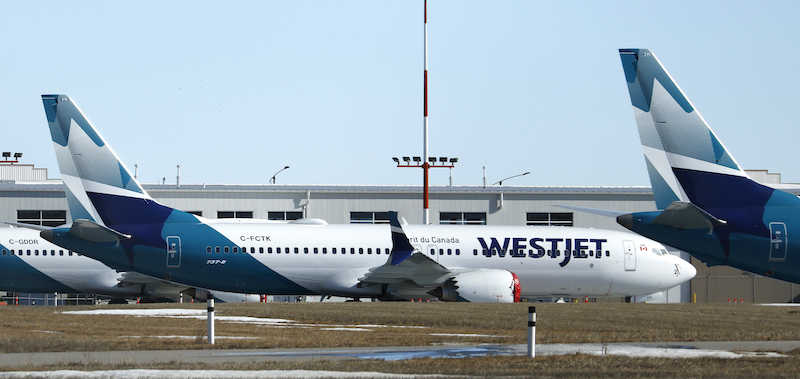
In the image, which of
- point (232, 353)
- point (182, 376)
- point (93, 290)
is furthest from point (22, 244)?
point (182, 376)

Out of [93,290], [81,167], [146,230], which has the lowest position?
[93,290]

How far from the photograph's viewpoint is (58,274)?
31453 mm

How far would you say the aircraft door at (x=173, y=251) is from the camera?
27.5 m

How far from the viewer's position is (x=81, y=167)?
87.2 ft

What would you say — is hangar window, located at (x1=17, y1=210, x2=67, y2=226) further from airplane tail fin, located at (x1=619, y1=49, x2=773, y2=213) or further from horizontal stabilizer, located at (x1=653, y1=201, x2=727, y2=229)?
horizontal stabilizer, located at (x1=653, y1=201, x2=727, y2=229)

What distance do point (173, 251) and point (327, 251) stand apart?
5049mm

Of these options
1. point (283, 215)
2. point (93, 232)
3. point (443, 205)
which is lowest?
point (93, 232)

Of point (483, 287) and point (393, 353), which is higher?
point (393, 353)

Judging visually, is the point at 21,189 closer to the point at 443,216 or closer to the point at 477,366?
the point at 443,216

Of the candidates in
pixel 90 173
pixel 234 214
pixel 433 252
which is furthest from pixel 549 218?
pixel 90 173

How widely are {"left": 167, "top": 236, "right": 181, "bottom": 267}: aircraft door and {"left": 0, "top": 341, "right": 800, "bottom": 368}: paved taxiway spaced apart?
14911 mm

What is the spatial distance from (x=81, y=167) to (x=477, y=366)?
18885 mm

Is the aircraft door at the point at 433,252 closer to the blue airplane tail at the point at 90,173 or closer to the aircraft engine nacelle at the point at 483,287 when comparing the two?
the aircraft engine nacelle at the point at 483,287

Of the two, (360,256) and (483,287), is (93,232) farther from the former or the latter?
(483,287)
